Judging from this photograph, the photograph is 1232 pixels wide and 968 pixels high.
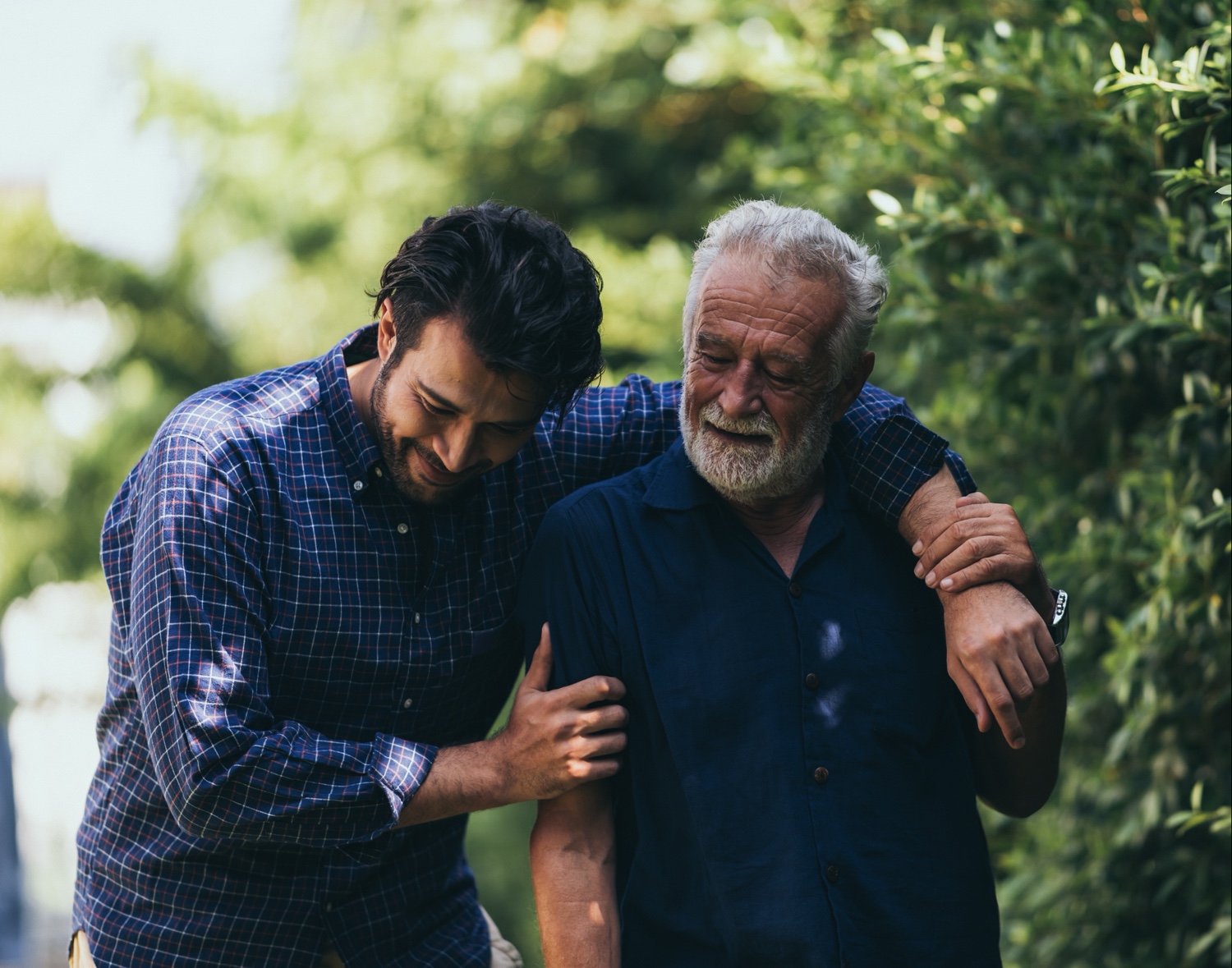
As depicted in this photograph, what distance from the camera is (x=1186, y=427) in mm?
2656

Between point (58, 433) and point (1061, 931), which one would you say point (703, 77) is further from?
point (58, 433)

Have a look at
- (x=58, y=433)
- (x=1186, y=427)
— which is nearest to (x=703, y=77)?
(x=1186, y=427)

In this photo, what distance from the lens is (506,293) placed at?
2051 millimetres

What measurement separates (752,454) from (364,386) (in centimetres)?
73

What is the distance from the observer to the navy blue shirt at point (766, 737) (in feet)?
6.64

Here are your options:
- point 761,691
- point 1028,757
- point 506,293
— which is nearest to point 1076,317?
point 1028,757

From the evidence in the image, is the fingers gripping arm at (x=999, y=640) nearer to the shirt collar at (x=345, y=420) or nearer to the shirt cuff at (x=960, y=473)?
the shirt cuff at (x=960, y=473)

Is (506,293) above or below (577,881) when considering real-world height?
above

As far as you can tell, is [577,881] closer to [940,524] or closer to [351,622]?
[351,622]

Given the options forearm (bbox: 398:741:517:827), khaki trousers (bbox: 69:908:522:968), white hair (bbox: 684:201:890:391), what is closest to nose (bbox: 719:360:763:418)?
white hair (bbox: 684:201:890:391)

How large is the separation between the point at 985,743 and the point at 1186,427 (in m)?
0.90

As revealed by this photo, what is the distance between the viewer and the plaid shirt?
1942 mm

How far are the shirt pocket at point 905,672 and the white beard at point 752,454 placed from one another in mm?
274

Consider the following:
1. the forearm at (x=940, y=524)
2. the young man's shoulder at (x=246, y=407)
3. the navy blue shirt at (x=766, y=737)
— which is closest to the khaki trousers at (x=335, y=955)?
the navy blue shirt at (x=766, y=737)
